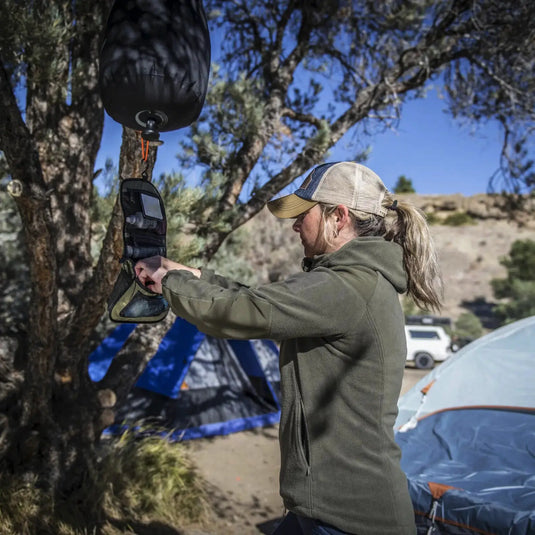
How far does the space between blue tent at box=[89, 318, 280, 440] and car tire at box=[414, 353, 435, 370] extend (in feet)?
29.3

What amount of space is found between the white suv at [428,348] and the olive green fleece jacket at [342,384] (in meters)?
14.5

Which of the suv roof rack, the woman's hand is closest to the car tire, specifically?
the suv roof rack

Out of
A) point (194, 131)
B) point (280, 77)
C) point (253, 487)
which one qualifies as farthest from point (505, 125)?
point (253, 487)

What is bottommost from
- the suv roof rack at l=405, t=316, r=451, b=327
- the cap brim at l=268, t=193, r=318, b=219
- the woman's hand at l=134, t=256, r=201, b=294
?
the suv roof rack at l=405, t=316, r=451, b=327

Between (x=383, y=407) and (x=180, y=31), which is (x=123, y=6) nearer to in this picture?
(x=180, y=31)

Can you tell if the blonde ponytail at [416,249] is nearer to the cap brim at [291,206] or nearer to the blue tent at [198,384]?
the cap brim at [291,206]

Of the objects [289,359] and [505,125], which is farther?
[505,125]

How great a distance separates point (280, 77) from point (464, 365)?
299 centimetres

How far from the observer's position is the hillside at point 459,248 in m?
12.0

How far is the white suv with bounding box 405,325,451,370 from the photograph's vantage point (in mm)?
15250

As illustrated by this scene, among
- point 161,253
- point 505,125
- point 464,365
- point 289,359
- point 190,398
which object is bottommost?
point 190,398

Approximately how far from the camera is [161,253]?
1647 mm

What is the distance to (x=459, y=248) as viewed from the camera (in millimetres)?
43000

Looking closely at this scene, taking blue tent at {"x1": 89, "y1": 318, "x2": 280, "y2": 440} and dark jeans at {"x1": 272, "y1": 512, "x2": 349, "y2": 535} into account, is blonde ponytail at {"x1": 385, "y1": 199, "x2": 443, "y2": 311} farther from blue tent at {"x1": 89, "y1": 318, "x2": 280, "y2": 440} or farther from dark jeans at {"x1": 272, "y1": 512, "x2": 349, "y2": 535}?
blue tent at {"x1": 89, "y1": 318, "x2": 280, "y2": 440}
